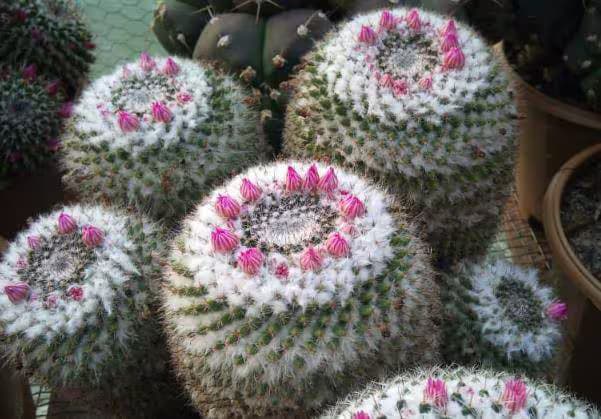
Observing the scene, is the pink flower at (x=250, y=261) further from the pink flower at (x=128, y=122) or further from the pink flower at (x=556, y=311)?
the pink flower at (x=556, y=311)

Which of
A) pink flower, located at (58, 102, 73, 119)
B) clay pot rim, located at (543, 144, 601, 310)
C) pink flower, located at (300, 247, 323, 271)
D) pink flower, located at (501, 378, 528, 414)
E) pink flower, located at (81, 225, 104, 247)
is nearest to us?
pink flower, located at (501, 378, 528, 414)

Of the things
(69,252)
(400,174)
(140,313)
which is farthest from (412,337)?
(69,252)

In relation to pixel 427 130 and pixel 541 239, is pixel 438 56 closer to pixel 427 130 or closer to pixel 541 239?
pixel 427 130

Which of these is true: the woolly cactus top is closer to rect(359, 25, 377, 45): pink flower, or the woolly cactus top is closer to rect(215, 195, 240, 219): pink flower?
rect(215, 195, 240, 219): pink flower

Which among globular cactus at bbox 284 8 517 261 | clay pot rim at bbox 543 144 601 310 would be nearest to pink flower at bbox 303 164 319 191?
globular cactus at bbox 284 8 517 261

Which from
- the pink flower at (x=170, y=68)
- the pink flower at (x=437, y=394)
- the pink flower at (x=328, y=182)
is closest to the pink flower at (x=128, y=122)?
the pink flower at (x=170, y=68)

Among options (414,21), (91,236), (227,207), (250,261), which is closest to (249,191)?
(227,207)
